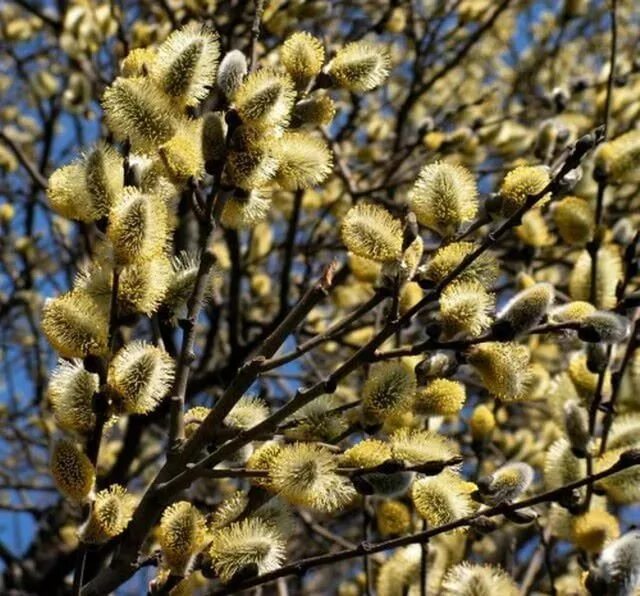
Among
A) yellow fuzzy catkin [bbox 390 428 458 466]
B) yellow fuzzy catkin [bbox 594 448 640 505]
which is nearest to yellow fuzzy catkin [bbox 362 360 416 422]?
yellow fuzzy catkin [bbox 390 428 458 466]

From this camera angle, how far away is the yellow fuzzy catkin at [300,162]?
1575 mm

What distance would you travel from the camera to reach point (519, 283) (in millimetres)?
2316

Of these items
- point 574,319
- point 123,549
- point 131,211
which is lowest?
point 123,549

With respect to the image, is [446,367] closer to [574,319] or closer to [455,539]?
[574,319]

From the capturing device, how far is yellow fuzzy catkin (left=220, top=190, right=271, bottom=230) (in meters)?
1.60

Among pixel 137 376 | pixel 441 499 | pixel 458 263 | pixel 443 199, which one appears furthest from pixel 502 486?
pixel 137 376

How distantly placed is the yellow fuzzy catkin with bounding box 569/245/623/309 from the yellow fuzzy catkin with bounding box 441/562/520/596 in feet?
2.49

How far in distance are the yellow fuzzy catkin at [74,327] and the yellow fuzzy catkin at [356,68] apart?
592 millimetres

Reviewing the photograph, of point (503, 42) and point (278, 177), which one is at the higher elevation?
point (503, 42)

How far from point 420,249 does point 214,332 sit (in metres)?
2.14

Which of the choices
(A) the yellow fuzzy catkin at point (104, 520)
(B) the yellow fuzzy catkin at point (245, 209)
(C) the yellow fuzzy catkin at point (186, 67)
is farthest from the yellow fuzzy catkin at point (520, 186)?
(A) the yellow fuzzy catkin at point (104, 520)

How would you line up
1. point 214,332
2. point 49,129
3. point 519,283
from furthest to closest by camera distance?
point 49,129, point 214,332, point 519,283

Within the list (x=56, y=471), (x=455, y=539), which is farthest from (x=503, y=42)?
(x=56, y=471)

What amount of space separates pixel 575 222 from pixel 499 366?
0.85 metres
